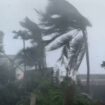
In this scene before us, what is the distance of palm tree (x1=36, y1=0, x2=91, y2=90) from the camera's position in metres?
16.3

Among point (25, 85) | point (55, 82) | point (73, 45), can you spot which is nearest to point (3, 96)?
point (25, 85)

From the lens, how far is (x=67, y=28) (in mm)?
16656

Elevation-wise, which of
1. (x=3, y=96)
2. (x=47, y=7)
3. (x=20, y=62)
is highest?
(x=47, y=7)

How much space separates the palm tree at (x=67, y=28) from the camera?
1628 cm

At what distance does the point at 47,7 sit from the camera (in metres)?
16.3

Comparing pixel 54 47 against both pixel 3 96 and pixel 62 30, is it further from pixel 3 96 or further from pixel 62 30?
pixel 3 96

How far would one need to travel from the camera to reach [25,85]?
17344 millimetres

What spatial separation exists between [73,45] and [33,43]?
11.8ft

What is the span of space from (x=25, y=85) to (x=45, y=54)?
179cm

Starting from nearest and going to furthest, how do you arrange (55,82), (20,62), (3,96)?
1. (55,82)
2. (3,96)
3. (20,62)

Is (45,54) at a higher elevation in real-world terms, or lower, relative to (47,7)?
lower

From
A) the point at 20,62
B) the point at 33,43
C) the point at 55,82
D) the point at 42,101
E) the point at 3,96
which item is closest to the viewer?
the point at 42,101

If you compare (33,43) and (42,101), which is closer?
(42,101)

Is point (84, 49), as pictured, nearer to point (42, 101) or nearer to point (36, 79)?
point (36, 79)
